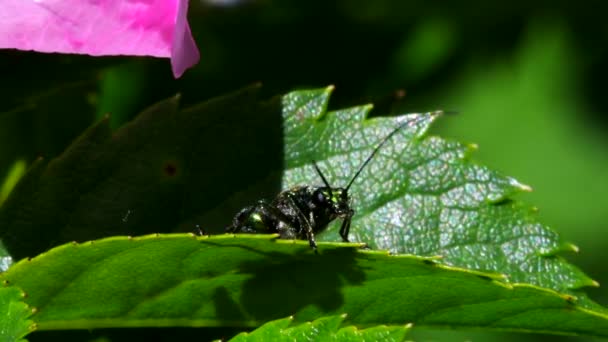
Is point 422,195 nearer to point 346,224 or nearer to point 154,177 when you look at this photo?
point 346,224

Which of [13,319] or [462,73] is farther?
[462,73]

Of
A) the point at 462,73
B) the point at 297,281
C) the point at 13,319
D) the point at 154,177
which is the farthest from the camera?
the point at 462,73

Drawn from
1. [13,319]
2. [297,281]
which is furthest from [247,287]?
[13,319]

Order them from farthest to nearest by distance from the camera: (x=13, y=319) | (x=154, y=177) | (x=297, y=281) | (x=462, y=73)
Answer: (x=462, y=73), (x=154, y=177), (x=297, y=281), (x=13, y=319)

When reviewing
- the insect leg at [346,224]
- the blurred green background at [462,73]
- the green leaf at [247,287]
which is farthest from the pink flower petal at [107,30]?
the blurred green background at [462,73]

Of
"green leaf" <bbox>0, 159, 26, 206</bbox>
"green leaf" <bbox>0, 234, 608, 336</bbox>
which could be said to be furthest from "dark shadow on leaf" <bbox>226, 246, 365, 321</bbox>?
"green leaf" <bbox>0, 159, 26, 206</bbox>

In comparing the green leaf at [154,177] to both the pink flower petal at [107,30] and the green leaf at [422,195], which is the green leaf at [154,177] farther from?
the pink flower petal at [107,30]
